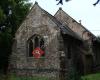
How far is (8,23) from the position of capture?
43.0 meters

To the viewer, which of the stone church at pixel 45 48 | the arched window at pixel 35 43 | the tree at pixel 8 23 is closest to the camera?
the stone church at pixel 45 48

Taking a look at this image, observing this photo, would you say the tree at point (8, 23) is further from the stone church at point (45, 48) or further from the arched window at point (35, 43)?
the arched window at point (35, 43)

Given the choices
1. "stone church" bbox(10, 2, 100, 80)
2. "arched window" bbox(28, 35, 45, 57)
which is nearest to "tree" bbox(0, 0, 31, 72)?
"stone church" bbox(10, 2, 100, 80)

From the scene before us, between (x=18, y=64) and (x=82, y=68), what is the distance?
6.87 meters

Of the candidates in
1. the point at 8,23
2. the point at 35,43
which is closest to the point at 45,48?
the point at 35,43

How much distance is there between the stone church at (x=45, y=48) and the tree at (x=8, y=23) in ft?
30.5

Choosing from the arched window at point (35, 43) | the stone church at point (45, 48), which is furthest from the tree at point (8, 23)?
the arched window at point (35, 43)

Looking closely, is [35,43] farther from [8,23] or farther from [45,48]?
[8,23]

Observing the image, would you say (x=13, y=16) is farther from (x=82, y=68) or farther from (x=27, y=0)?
(x=82, y=68)

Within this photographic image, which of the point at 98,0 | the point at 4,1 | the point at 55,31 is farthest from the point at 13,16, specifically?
the point at 98,0

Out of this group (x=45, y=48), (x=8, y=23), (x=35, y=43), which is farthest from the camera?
(x=8, y=23)

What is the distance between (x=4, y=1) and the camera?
38312mm

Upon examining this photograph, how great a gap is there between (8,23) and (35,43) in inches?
617

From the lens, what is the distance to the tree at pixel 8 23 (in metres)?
38.5
